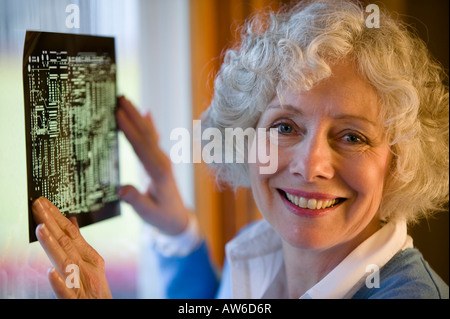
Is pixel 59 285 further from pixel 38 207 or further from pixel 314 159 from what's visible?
pixel 314 159

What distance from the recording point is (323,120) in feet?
2.72

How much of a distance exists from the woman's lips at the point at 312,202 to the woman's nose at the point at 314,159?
5cm

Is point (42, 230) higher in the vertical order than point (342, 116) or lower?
lower

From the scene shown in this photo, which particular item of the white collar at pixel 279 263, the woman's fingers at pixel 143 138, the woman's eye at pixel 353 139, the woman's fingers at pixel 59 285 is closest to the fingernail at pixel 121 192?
the woman's fingers at pixel 143 138

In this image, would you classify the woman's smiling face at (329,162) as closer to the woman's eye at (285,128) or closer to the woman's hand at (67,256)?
the woman's eye at (285,128)

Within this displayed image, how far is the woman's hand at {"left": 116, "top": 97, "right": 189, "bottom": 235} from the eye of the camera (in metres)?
1.17

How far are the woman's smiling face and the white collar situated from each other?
4 cm

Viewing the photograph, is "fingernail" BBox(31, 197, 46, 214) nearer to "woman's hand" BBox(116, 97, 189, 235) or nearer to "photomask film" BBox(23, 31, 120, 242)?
"photomask film" BBox(23, 31, 120, 242)

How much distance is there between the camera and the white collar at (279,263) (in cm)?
92

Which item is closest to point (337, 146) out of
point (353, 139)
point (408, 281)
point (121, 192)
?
point (353, 139)

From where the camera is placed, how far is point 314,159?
2.71 feet

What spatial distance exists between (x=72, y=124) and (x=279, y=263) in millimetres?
589

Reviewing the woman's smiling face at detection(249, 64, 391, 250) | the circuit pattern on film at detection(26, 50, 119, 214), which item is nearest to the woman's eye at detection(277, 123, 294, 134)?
the woman's smiling face at detection(249, 64, 391, 250)

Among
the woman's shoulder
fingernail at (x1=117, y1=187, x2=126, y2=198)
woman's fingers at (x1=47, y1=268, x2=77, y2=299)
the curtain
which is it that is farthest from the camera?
the curtain
